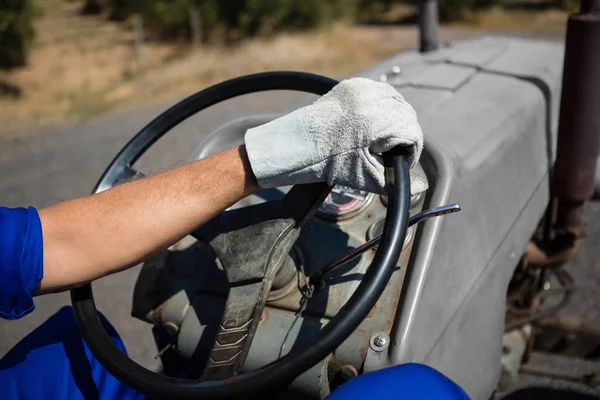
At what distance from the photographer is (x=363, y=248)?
3.77ft

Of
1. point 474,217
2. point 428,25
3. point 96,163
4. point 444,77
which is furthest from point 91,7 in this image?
point 474,217

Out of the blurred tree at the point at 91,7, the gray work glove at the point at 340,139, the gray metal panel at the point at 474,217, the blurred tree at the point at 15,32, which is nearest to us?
the gray work glove at the point at 340,139

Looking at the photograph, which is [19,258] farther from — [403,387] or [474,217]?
[474,217]

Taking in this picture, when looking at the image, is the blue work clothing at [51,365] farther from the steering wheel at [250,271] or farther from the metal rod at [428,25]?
the metal rod at [428,25]

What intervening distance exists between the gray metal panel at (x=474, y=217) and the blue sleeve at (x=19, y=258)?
23.8 inches

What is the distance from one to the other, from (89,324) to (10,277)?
190 millimetres

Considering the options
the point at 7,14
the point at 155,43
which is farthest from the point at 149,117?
the point at 155,43

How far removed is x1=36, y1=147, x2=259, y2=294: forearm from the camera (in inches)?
41.7

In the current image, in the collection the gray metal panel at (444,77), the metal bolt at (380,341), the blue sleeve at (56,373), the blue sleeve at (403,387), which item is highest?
the gray metal panel at (444,77)

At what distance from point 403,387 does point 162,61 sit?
13.6 metres

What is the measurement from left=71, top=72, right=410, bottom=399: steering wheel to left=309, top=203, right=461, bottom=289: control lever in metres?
0.11

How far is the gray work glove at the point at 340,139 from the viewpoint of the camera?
3.18 ft

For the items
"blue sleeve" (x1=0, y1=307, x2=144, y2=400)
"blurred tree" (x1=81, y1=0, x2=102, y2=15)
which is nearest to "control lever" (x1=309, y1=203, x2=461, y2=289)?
"blue sleeve" (x1=0, y1=307, x2=144, y2=400)

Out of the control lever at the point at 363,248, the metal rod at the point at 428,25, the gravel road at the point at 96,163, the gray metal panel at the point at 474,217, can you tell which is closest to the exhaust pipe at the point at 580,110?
the gray metal panel at the point at 474,217
